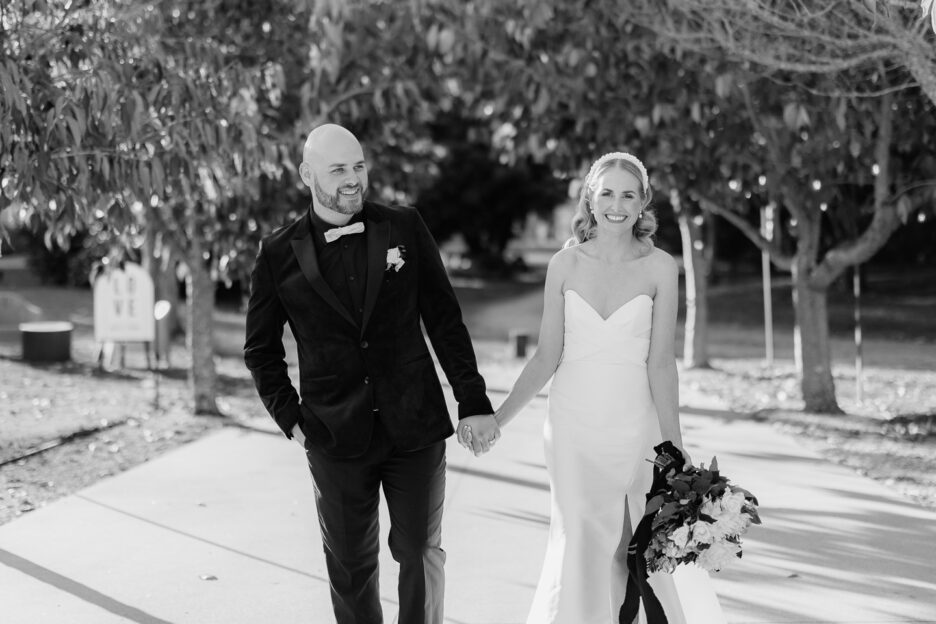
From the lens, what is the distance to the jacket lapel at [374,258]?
4.42 meters

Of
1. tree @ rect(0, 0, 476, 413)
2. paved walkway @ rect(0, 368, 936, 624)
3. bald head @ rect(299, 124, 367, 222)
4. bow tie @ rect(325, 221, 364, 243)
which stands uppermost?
tree @ rect(0, 0, 476, 413)

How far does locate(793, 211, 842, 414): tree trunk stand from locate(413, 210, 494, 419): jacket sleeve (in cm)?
883

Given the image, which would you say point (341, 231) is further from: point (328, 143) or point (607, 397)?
point (607, 397)

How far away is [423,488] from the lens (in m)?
4.48

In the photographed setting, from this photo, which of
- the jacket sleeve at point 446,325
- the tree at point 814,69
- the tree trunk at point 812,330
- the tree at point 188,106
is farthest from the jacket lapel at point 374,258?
the tree trunk at point 812,330

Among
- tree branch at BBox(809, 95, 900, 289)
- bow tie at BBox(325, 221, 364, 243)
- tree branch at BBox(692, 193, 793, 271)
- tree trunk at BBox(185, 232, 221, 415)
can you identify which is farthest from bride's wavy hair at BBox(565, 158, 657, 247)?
tree trunk at BBox(185, 232, 221, 415)

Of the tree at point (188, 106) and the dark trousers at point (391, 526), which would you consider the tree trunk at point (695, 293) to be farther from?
the dark trousers at point (391, 526)

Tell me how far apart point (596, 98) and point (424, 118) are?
Answer: 200 centimetres

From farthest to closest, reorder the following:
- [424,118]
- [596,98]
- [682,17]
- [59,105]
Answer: [424,118]
[596,98]
[682,17]
[59,105]

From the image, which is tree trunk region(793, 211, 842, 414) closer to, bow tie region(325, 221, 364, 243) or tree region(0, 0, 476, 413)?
tree region(0, 0, 476, 413)

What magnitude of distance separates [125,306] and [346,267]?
10.4 m

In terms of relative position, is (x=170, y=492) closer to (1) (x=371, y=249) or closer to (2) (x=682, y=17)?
(1) (x=371, y=249)

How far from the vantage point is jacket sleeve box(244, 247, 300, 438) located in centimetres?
455

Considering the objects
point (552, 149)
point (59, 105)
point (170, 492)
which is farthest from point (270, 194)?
point (59, 105)
